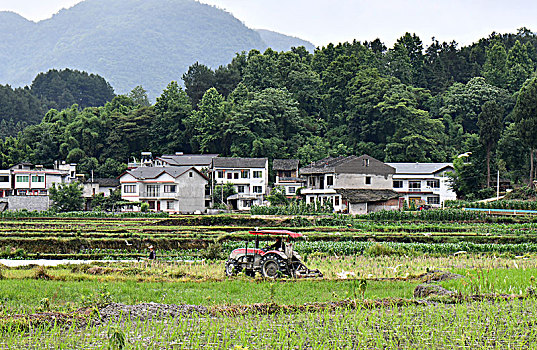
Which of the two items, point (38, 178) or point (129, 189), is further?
point (38, 178)

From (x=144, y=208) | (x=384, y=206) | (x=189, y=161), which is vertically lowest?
(x=144, y=208)

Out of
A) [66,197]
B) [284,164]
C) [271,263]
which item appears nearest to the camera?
[271,263]

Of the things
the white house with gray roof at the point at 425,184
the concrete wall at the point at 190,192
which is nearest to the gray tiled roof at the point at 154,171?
the concrete wall at the point at 190,192

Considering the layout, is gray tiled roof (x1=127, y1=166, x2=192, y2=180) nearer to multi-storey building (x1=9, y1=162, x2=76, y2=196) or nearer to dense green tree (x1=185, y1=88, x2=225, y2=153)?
multi-storey building (x1=9, y1=162, x2=76, y2=196)

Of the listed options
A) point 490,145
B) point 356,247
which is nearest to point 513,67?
point 490,145

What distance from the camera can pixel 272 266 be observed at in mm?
17250

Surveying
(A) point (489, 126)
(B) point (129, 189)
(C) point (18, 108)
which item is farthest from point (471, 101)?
(C) point (18, 108)

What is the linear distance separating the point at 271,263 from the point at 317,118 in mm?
68253

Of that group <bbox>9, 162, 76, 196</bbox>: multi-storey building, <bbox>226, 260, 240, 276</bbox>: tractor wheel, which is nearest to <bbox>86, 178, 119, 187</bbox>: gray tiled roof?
<bbox>9, 162, 76, 196</bbox>: multi-storey building

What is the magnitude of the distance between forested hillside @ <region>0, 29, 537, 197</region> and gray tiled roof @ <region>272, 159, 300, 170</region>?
Result: 3.24 metres

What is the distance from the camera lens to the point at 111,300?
42.1ft

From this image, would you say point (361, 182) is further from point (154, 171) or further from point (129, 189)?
point (129, 189)

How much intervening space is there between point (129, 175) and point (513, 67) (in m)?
53.7

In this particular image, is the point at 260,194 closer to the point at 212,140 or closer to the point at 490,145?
the point at 212,140
